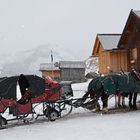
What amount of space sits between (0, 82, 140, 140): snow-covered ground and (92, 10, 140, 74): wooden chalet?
14.7m

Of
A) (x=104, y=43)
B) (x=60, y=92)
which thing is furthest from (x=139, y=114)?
(x=104, y=43)

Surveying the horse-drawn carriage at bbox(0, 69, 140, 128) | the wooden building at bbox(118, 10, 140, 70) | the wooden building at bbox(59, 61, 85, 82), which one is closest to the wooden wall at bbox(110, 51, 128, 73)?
the wooden building at bbox(118, 10, 140, 70)

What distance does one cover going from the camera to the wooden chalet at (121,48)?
3038 centimetres

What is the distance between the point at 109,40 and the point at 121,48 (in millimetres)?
6658

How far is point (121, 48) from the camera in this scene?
108ft

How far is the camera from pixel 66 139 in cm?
1144

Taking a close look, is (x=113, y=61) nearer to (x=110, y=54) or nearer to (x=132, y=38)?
(x=110, y=54)

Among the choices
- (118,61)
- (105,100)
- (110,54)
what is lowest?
(105,100)

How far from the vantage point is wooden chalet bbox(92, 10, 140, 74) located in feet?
99.7

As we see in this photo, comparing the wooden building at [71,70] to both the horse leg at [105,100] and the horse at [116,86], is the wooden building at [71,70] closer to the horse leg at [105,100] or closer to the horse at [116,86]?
the horse at [116,86]

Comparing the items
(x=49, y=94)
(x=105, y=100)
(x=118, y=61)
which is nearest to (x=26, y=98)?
(x=49, y=94)

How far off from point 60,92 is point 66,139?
16.9 feet

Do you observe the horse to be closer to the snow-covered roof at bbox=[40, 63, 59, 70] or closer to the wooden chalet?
the wooden chalet

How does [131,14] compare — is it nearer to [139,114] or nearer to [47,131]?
[139,114]
